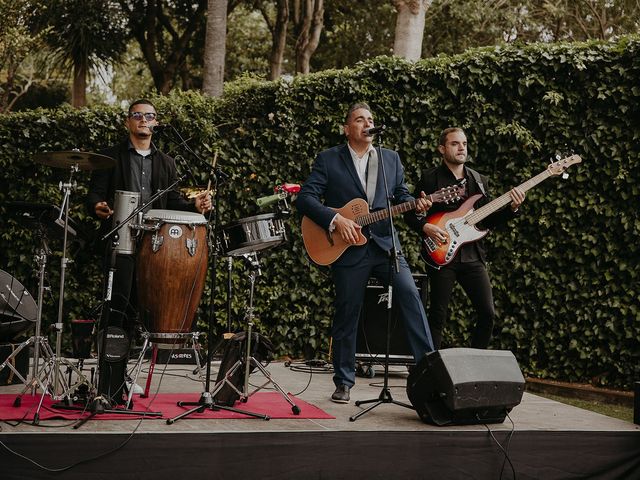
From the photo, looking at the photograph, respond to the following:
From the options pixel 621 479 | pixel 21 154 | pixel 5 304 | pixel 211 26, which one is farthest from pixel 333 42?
pixel 621 479

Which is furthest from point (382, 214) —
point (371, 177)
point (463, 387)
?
point (463, 387)

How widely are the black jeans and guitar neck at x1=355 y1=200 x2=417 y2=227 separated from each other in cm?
88

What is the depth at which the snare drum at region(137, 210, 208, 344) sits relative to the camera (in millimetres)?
5020

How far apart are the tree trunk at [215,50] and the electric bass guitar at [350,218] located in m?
6.64

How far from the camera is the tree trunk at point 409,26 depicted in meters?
12.2

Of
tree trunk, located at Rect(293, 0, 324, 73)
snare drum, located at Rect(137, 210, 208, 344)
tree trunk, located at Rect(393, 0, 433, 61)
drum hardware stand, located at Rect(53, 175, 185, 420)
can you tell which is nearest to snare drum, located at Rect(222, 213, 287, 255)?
snare drum, located at Rect(137, 210, 208, 344)

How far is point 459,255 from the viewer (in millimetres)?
6031

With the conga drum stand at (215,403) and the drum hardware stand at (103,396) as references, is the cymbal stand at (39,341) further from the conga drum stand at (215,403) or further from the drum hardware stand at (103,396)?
the conga drum stand at (215,403)

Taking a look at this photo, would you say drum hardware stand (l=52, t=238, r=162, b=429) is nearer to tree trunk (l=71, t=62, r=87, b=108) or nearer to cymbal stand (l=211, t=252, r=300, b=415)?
cymbal stand (l=211, t=252, r=300, b=415)

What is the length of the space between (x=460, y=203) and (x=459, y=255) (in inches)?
17.6

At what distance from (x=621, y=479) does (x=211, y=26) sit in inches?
377

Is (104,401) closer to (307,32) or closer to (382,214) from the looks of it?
(382,214)

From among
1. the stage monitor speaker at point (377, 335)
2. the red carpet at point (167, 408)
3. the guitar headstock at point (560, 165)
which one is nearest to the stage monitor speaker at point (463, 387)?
the red carpet at point (167, 408)

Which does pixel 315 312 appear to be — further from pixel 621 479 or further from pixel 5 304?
pixel 621 479
